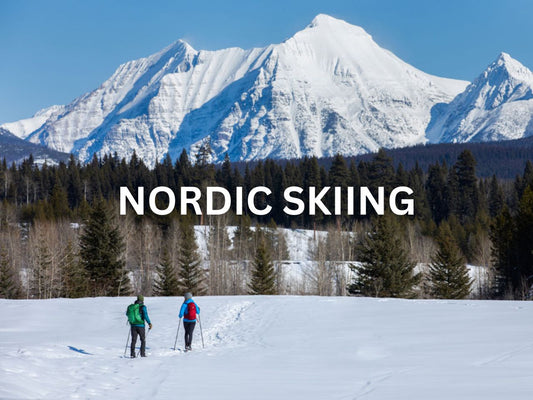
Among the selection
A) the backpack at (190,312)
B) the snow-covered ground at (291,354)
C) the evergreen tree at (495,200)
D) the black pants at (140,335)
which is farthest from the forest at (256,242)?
the black pants at (140,335)

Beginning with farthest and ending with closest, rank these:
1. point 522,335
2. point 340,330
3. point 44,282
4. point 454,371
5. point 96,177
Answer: point 96,177
point 44,282
point 340,330
point 522,335
point 454,371

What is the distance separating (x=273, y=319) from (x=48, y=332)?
31.7 feet

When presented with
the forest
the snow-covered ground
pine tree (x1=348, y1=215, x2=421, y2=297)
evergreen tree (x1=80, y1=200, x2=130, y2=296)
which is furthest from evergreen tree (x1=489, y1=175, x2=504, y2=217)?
the snow-covered ground

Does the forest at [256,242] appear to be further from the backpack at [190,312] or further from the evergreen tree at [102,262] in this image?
the backpack at [190,312]

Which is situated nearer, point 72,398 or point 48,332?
point 72,398

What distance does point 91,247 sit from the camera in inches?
1975

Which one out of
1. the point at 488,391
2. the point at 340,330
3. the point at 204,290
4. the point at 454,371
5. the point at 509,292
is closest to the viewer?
the point at 488,391

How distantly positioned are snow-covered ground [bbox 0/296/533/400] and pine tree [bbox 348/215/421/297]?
13.7 m

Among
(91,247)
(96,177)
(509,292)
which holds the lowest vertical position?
(509,292)

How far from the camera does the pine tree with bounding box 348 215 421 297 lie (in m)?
44.2

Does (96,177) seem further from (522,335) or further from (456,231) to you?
(522,335)

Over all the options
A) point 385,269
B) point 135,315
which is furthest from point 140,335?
point 385,269

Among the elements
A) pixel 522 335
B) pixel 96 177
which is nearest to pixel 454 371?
pixel 522 335

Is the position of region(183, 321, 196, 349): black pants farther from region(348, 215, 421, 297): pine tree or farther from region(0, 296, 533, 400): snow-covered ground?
region(348, 215, 421, 297): pine tree
